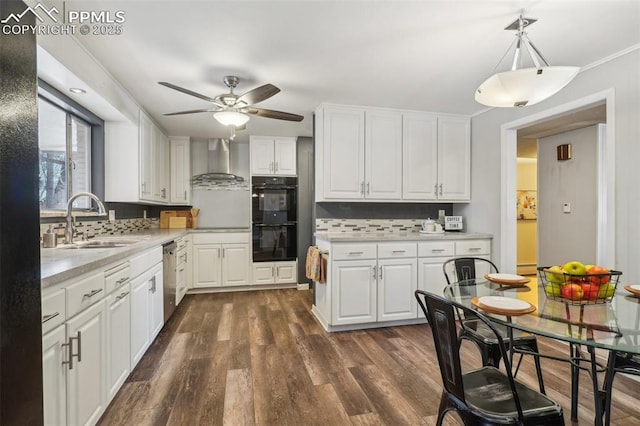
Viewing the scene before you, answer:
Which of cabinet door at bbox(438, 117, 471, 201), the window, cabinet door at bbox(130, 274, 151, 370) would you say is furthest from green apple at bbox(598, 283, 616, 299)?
the window

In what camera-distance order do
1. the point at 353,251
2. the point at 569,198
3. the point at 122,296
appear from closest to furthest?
the point at 122,296, the point at 353,251, the point at 569,198

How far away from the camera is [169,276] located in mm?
3273

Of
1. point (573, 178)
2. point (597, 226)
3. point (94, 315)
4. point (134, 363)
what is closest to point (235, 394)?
point (134, 363)

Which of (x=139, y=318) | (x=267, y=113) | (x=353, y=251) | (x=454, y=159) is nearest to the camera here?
(x=139, y=318)

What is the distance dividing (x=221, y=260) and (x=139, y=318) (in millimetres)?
2209

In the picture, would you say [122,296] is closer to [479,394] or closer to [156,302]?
[156,302]

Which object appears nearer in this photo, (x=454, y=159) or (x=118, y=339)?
(x=118, y=339)

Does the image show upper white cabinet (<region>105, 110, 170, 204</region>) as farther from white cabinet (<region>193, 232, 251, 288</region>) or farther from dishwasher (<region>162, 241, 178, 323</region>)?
white cabinet (<region>193, 232, 251, 288</region>)

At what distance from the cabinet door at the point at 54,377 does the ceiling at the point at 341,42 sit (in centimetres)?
170

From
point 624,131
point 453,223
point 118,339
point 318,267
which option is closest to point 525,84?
point 624,131

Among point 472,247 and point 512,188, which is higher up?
point 512,188

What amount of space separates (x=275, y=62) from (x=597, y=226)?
Answer: 4.00 meters

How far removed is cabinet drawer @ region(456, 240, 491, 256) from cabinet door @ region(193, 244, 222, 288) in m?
3.17

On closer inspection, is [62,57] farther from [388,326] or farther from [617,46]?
[617,46]
